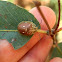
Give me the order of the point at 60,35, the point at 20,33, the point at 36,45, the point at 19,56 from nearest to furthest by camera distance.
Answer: the point at 20,33
the point at 19,56
the point at 36,45
the point at 60,35

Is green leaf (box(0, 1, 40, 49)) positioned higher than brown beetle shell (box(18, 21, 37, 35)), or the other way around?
green leaf (box(0, 1, 40, 49))

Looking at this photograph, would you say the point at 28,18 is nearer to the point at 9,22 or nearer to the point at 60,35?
the point at 9,22

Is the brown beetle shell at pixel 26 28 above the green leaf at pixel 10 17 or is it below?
below

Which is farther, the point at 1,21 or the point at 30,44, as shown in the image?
the point at 30,44

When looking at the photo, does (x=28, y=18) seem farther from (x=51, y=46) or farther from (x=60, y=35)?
(x=60, y=35)

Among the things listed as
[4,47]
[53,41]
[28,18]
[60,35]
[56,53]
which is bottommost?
[60,35]

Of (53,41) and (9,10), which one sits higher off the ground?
(9,10)

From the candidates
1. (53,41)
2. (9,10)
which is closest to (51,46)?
(53,41)

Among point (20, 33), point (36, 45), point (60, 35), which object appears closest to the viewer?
point (20, 33)

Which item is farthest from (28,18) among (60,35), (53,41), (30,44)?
(60,35)
